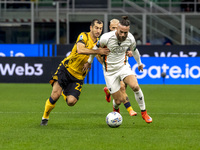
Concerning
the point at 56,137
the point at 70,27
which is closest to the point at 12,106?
the point at 56,137

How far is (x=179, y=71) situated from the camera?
21688mm

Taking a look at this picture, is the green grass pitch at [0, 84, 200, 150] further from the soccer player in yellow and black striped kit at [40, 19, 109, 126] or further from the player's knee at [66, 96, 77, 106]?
the soccer player in yellow and black striped kit at [40, 19, 109, 126]

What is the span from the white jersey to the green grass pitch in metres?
1.07

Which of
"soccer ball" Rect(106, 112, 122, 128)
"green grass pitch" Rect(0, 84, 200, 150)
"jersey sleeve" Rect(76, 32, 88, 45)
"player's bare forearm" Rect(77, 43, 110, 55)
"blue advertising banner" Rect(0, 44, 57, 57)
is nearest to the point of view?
"green grass pitch" Rect(0, 84, 200, 150)

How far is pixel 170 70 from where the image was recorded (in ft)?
71.3

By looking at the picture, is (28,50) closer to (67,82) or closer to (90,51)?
(67,82)

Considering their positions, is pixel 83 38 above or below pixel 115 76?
above

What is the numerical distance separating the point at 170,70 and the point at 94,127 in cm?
1293

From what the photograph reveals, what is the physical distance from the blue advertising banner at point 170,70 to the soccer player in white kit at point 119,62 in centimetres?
1188

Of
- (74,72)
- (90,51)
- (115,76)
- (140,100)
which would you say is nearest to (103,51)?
(90,51)

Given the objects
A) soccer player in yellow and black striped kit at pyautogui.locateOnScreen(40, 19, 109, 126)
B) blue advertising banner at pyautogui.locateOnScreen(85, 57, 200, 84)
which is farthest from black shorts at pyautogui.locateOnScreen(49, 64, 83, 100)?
blue advertising banner at pyautogui.locateOnScreen(85, 57, 200, 84)

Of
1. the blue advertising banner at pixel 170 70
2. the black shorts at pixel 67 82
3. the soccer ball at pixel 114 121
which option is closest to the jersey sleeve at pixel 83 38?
the black shorts at pixel 67 82

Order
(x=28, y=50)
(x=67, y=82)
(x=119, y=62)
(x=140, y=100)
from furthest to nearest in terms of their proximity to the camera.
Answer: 1. (x=28, y=50)
2. (x=67, y=82)
3. (x=119, y=62)
4. (x=140, y=100)

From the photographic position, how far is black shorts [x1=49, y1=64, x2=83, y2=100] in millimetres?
9594
